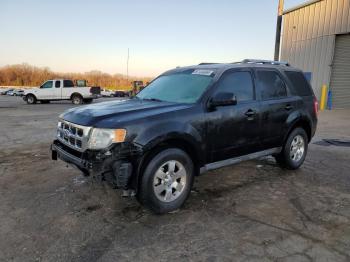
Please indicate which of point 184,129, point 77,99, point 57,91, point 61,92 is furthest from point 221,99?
point 57,91

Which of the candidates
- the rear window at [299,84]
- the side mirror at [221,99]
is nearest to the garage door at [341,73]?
the rear window at [299,84]

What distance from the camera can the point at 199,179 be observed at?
5180 mm

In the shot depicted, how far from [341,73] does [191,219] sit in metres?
18.3

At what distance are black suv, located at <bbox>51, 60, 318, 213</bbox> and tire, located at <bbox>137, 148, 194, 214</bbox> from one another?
0.04ft

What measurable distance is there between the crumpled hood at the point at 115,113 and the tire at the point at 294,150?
2376 mm

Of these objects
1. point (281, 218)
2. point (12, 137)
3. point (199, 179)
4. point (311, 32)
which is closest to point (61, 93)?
point (12, 137)

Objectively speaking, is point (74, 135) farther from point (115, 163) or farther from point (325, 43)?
point (325, 43)

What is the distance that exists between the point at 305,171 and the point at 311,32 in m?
16.5

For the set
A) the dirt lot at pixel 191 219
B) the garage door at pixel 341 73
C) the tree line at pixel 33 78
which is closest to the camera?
the dirt lot at pixel 191 219

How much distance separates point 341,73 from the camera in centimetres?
1873

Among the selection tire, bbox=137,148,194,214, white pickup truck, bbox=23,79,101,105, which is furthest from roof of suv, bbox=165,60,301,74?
white pickup truck, bbox=23,79,101,105

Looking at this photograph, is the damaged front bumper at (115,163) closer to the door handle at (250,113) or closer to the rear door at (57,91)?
the door handle at (250,113)

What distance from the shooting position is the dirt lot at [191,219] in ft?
9.91

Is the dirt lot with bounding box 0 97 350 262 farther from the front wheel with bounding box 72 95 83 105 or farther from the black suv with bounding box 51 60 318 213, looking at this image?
the front wheel with bounding box 72 95 83 105
